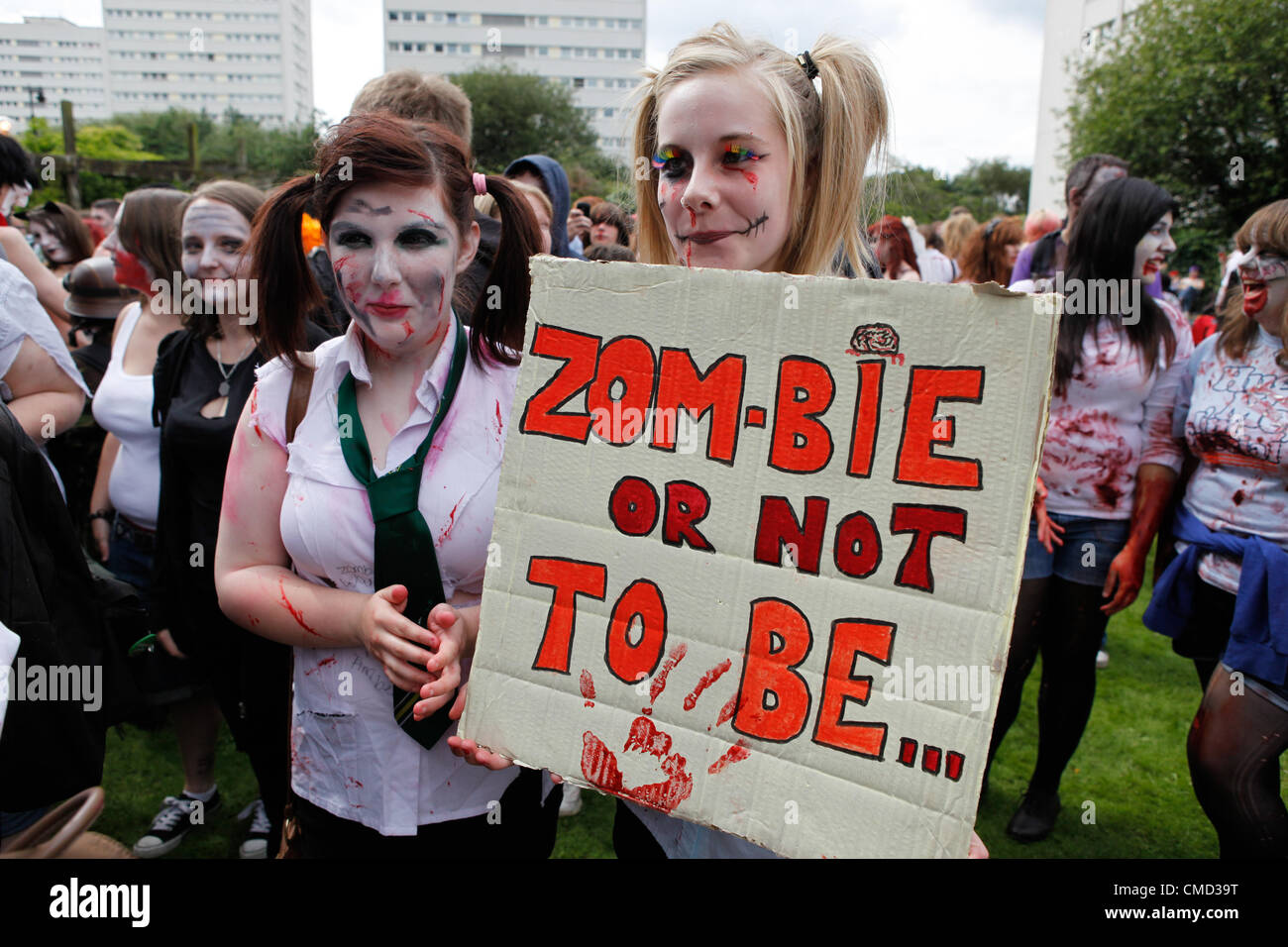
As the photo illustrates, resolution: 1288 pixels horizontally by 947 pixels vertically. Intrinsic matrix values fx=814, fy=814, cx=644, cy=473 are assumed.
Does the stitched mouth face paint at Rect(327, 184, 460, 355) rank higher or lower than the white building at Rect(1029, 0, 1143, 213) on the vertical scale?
lower

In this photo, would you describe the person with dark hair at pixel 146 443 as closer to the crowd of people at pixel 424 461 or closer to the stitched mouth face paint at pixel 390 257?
the crowd of people at pixel 424 461

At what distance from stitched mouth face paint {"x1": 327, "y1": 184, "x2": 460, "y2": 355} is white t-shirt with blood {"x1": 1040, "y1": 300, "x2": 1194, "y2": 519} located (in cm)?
221

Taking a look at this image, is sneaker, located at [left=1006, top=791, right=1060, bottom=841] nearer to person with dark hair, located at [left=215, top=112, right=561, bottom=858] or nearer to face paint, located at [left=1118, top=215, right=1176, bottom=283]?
face paint, located at [left=1118, top=215, right=1176, bottom=283]

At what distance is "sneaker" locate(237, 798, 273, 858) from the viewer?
9.80 ft

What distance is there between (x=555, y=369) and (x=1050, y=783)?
279cm

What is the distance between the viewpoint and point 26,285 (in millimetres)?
2359

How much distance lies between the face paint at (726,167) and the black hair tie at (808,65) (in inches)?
5.4

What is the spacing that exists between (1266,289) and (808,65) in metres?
1.68

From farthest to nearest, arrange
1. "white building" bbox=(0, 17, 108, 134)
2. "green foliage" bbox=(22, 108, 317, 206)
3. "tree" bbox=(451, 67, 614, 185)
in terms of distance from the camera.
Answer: "white building" bbox=(0, 17, 108, 134) → "tree" bbox=(451, 67, 614, 185) → "green foliage" bbox=(22, 108, 317, 206)

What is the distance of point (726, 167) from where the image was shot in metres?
1.42

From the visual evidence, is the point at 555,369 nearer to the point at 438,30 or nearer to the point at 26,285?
the point at 26,285

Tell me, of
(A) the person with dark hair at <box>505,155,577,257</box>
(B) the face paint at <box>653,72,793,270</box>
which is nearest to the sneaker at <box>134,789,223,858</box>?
(A) the person with dark hair at <box>505,155,577,257</box>
